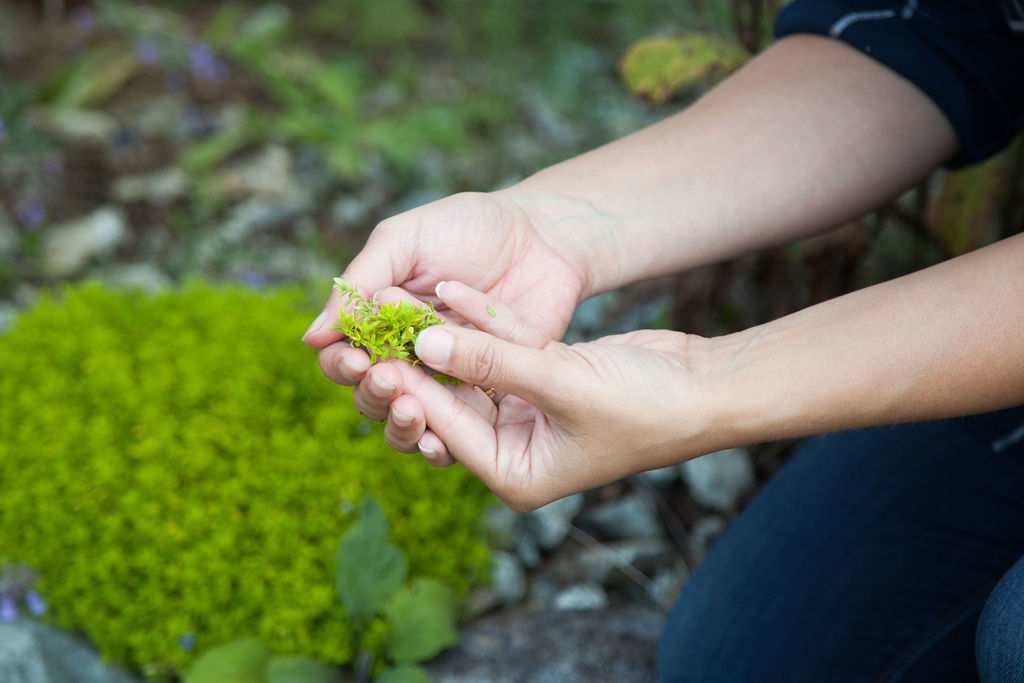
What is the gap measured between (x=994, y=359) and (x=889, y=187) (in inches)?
26.4

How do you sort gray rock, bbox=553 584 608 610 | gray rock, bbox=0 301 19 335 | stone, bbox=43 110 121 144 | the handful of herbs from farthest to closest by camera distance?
1. stone, bbox=43 110 121 144
2. gray rock, bbox=0 301 19 335
3. gray rock, bbox=553 584 608 610
4. the handful of herbs

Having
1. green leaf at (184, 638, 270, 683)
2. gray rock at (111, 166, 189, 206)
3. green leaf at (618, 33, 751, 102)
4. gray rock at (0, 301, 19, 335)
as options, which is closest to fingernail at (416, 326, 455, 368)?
green leaf at (184, 638, 270, 683)

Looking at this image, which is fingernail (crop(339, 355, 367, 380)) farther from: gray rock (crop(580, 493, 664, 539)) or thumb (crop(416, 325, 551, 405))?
gray rock (crop(580, 493, 664, 539))

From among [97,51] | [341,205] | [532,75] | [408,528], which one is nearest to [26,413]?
[408,528]

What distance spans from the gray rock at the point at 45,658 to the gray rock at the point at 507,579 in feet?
3.08

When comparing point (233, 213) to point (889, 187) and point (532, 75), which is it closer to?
point (532, 75)

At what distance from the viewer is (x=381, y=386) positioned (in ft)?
4.44

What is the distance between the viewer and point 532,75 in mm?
4367

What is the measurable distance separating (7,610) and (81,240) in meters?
1.83

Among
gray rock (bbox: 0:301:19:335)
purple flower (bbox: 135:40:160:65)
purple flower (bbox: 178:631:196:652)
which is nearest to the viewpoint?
purple flower (bbox: 178:631:196:652)

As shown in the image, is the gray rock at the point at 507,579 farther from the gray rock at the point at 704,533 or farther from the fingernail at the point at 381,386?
the fingernail at the point at 381,386

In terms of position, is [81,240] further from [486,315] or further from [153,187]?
[486,315]

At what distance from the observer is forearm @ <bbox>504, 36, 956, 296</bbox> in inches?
65.1

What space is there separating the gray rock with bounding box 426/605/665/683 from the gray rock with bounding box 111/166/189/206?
241 centimetres
